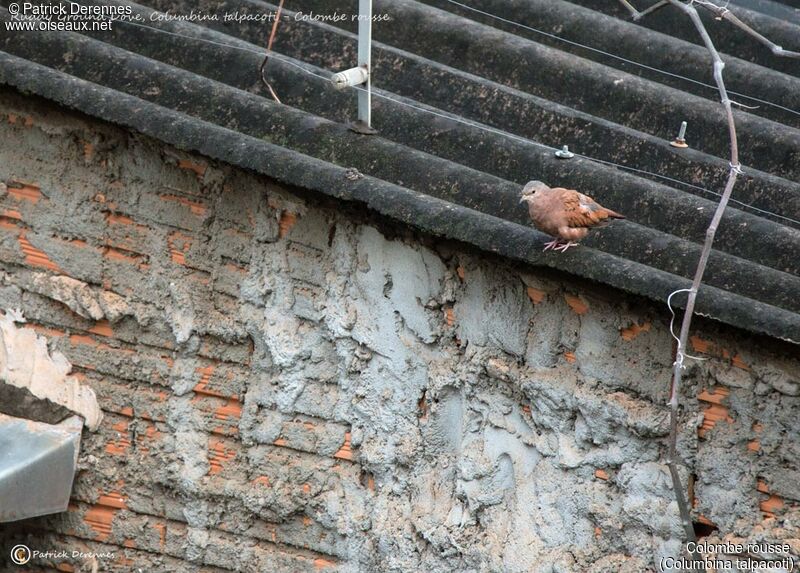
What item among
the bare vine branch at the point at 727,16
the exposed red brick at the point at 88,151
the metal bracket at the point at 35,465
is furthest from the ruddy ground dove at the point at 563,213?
the metal bracket at the point at 35,465

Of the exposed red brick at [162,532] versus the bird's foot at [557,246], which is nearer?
the bird's foot at [557,246]

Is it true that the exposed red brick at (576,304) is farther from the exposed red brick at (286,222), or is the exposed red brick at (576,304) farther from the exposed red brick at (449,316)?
the exposed red brick at (286,222)

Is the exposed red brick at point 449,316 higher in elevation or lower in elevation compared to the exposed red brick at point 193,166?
lower

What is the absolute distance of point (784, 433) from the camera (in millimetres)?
3273

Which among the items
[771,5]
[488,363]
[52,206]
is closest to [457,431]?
[488,363]

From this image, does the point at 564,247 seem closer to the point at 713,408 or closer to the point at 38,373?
the point at 713,408

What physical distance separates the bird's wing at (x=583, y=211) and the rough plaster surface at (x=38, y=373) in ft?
6.51

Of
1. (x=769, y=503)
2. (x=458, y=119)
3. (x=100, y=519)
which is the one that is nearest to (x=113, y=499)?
(x=100, y=519)

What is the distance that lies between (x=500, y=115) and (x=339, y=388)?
1.22 metres

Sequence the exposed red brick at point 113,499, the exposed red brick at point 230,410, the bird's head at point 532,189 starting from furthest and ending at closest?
the exposed red brick at point 113,499 → the exposed red brick at point 230,410 → the bird's head at point 532,189

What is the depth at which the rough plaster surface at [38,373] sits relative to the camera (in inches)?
157

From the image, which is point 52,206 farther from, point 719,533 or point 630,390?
point 719,533

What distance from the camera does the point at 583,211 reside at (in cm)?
339

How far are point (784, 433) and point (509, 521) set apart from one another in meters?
0.95
